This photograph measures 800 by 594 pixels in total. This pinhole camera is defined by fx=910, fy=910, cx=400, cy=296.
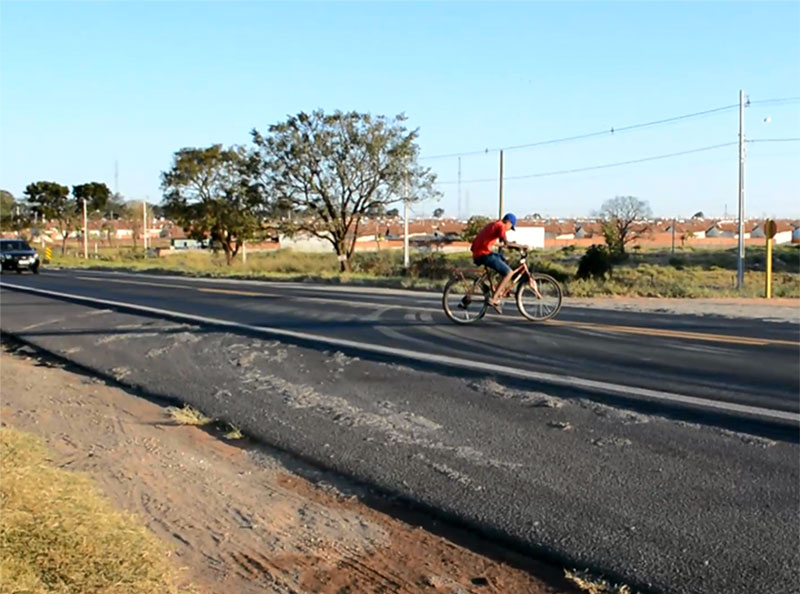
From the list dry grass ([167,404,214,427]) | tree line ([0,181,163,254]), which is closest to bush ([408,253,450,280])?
dry grass ([167,404,214,427])

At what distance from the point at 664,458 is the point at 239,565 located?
3.14 m

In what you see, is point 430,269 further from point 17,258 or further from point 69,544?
point 69,544

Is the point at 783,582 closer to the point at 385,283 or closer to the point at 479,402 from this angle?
the point at 479,402

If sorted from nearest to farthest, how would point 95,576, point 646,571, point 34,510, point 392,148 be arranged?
point 95,576
point 646,571
point 34,510
point 392,148

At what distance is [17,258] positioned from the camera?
4084cm

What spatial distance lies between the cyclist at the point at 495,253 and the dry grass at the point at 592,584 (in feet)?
31.8

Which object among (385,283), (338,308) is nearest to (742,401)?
(338,308)

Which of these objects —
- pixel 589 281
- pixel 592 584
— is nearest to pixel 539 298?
pixel 592 584

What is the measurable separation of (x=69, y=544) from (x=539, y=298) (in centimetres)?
1078

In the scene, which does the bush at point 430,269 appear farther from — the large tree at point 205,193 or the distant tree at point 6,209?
the distant tree at point 6,209

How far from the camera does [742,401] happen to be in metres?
8.10

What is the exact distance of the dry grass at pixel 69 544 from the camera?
428cm

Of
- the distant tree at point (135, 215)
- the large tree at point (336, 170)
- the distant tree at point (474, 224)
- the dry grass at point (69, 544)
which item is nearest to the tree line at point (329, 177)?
the large tree at point (336, 170)

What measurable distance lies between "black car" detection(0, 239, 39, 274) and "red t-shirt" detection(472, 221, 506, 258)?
1268 inches
